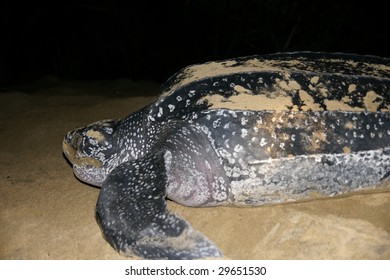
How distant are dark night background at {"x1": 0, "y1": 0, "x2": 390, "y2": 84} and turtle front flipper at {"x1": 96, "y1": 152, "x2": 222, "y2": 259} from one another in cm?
492

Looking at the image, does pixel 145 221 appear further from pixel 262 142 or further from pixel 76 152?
pixel 76 152

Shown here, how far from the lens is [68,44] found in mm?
7508

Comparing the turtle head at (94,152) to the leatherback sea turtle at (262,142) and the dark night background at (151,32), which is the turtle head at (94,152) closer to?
the leatherback sea turtle at (262,142)

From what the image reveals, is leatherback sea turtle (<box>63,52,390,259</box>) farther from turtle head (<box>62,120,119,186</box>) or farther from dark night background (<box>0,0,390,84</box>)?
dark night background (<box>0,0,390,84</box>)

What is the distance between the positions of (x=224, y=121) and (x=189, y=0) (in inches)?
188

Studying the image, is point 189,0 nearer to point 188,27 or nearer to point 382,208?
point 188,27

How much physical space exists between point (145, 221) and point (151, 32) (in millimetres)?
7891

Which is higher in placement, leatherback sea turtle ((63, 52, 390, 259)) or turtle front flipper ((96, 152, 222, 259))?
leatherback sea turtle ((63, 52, 390, 259))

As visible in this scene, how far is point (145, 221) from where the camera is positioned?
121 centimetres

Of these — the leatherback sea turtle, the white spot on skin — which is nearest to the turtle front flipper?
the leatherback sea turtle

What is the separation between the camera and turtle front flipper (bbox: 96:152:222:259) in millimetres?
1162

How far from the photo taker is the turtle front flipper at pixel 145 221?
45.8 inches

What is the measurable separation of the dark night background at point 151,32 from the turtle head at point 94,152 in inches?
176

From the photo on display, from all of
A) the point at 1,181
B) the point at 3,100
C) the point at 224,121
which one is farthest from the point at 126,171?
the point at 3,100
